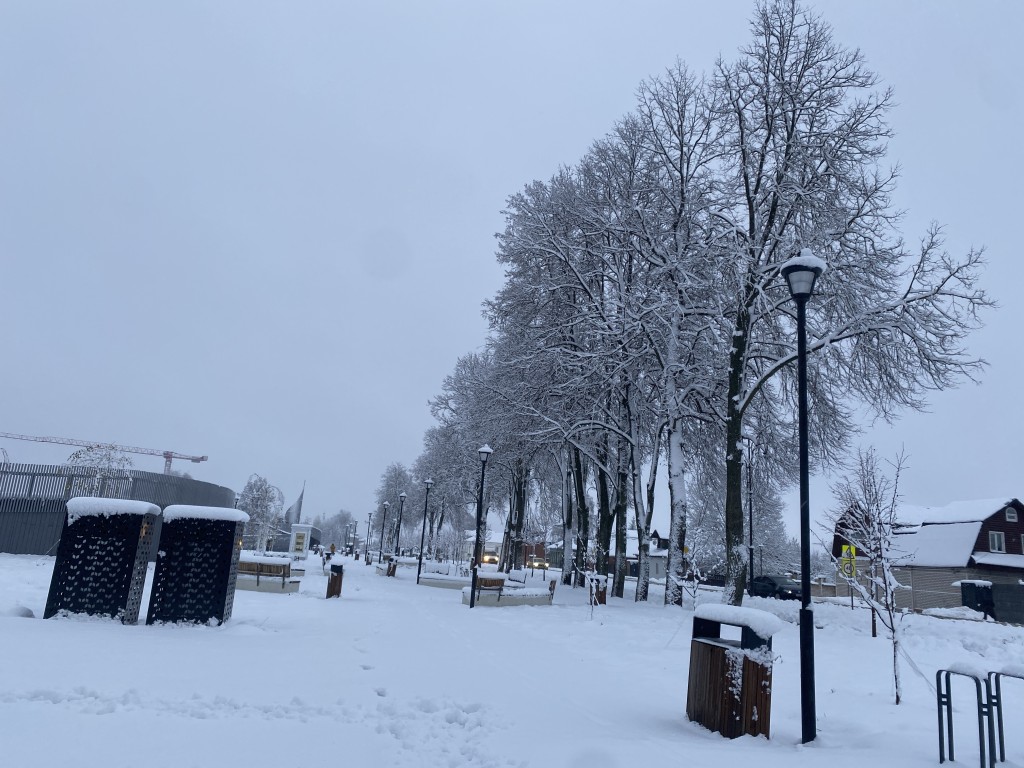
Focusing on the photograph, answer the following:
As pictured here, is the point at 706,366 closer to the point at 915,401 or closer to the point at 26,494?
the point at 915,401

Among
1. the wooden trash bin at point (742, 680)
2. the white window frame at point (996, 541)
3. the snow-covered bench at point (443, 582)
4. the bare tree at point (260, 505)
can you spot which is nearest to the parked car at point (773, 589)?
the white window frame at point (996, 541)

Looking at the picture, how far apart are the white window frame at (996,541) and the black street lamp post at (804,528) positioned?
41171 millimetres

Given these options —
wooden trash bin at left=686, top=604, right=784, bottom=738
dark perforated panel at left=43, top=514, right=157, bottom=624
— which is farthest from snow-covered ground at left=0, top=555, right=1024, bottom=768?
dark perforated panel at left=43, top=514, right=157, bottom=624

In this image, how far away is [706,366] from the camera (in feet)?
67.9

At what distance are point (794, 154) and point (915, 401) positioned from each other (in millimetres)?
7346

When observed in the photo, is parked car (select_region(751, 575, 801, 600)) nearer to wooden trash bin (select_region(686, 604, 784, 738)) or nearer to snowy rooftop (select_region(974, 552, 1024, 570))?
snowy rooftop (select_region(974, 552, 1024, 570))

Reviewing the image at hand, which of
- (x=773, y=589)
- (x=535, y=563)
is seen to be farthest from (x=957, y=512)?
(x=535, y=563)

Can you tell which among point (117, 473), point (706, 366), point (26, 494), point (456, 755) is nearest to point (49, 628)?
point (456, 755)

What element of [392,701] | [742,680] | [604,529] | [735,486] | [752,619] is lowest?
[392,701]

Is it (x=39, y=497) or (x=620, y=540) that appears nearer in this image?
(x=620, y=540)

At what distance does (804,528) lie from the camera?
6965mm

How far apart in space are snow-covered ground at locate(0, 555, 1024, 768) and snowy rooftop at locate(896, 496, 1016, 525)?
33881 millimetres

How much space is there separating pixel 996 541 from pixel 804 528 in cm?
4222

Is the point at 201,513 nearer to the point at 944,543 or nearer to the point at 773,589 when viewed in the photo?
the point at 773,589
